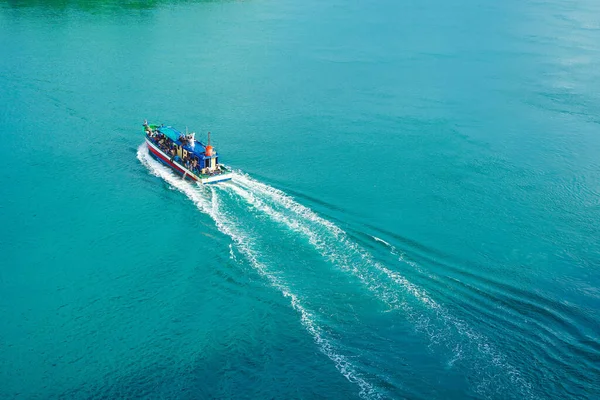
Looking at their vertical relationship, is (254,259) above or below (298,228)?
below

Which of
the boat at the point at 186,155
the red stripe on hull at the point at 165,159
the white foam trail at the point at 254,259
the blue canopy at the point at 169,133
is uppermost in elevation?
the blue canopy at the point at 169,133

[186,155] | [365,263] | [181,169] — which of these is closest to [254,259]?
[365,263]

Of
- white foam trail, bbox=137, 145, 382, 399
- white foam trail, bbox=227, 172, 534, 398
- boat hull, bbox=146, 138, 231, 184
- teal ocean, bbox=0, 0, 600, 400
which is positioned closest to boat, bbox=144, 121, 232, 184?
boat hull, bbox=146, 138, 231, 184

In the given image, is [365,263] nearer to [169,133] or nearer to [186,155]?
[186,155]

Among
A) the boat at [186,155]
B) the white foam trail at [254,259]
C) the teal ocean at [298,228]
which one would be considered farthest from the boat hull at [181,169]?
the teal ocean at [298,228]

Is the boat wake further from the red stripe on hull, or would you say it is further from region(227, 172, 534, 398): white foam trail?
the red stripe on hull

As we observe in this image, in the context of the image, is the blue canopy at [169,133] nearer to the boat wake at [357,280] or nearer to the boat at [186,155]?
the boat at [186,155]
